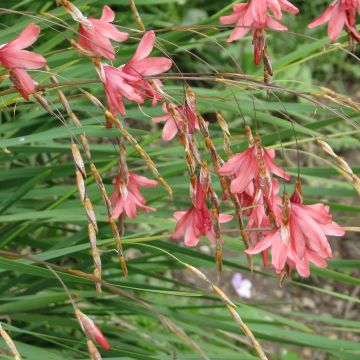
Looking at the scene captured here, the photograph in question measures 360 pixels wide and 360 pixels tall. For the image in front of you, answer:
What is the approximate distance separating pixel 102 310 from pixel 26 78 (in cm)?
91

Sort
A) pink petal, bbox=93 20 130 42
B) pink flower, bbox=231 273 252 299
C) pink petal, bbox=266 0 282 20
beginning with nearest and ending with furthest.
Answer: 1. pink petal, bbox=93 20 130 42
2. pink petal, bbox=266 0 282 20
3. pink flower, bbox=231 273 252 299

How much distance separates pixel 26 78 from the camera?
3.70 feet

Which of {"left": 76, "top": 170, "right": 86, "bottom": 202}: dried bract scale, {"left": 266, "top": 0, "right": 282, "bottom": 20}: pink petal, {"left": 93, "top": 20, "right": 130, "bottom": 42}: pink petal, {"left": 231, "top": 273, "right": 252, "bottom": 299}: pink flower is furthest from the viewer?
{"left": 231, "top": 273, "right": 252, "bottom": 299}: pink flower

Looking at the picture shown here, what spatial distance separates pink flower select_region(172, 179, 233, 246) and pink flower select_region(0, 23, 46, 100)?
27 cm

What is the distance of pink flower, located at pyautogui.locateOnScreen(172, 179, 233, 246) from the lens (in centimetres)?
118

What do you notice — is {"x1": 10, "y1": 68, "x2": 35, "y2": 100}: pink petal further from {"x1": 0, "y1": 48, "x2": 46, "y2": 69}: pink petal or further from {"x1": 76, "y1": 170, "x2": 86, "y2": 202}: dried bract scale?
{"x1": 76, "y1": 170, "x2": 86, "y2": 202}: dried bract scale

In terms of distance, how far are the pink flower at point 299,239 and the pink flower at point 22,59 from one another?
14.6 inches

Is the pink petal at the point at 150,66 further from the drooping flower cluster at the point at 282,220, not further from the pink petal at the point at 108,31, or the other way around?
the drooping flower cluster at the point at 282,220

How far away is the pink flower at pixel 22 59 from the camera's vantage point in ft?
3.66

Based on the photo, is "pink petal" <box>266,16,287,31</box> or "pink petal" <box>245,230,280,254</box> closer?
"pink petal" <box>245,230,280,254</box>

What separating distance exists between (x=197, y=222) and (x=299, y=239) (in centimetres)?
15

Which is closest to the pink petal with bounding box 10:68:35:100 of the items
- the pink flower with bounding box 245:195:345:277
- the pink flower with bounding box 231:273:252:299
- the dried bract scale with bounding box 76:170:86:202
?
the dried bract scale with bounding box 76:170:86:202

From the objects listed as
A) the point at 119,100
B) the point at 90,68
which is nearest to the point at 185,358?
the point at 119,100

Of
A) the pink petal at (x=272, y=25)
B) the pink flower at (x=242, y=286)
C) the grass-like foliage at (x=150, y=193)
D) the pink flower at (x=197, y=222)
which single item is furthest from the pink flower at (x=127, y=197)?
the pink flower at (x=242, y=286)
